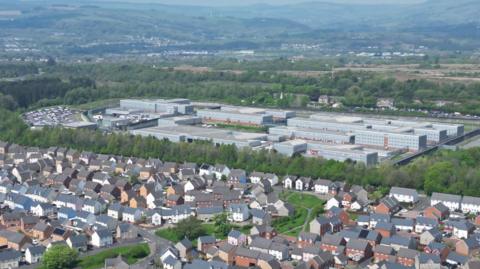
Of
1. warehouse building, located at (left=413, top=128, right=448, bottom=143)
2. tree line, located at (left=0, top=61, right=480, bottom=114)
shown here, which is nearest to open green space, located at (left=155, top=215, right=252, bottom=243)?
warehouse building, located at (left=413, top=128, right=448, bottom=143)

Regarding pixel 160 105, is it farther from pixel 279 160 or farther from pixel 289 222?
Answer: pixel 289 222

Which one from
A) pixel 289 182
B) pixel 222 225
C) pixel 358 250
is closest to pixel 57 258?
pixel 222 225

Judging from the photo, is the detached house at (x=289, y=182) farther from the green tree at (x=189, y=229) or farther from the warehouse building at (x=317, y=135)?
the warehouse building at (x=317, y=135)

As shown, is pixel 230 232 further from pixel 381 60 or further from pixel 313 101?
pixel 381 60

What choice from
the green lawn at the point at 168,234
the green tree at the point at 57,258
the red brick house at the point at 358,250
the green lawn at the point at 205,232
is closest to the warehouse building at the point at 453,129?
the green lawn at the point at 205,232

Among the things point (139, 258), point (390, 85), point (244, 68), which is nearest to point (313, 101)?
point (390, 85)

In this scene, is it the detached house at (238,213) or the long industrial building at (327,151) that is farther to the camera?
the long industrial building at (327,151)

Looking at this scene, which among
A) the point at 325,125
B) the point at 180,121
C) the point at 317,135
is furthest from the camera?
the point at 180,121
